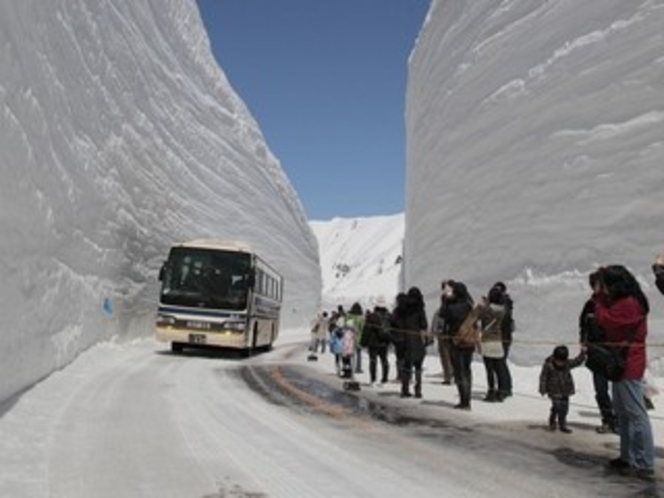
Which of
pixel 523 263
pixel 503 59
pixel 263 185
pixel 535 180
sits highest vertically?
pixel 263 185

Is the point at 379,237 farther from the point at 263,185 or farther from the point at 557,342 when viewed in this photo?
the point at 557,342

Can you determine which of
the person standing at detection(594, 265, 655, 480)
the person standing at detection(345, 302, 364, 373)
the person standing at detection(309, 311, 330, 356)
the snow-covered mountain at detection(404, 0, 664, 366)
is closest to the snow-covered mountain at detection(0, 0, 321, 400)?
the person standing at detection(345, 302, 364, 373)

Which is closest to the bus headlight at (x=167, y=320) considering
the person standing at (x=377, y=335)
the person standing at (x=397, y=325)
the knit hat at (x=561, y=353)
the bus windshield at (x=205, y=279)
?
the bus windshield at (x=205, y=279)

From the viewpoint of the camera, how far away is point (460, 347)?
984 cm

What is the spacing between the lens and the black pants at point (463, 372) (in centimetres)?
968

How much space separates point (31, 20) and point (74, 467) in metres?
8.20

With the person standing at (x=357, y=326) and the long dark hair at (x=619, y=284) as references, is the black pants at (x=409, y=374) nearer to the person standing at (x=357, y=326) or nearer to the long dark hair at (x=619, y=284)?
the person standing at (x=357, y=326)

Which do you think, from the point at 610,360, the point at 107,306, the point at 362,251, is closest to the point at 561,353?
the point at 610,360

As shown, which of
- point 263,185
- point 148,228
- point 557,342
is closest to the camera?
point 557,342

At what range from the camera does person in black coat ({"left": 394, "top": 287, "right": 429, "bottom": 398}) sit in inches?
440

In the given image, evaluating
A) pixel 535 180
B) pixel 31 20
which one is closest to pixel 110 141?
pixel 31 20

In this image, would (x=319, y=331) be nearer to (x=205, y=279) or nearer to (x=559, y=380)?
(x=205, y=279)

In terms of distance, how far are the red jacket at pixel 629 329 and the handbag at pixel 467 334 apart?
12.0ft

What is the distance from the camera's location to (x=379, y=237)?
182 metres
